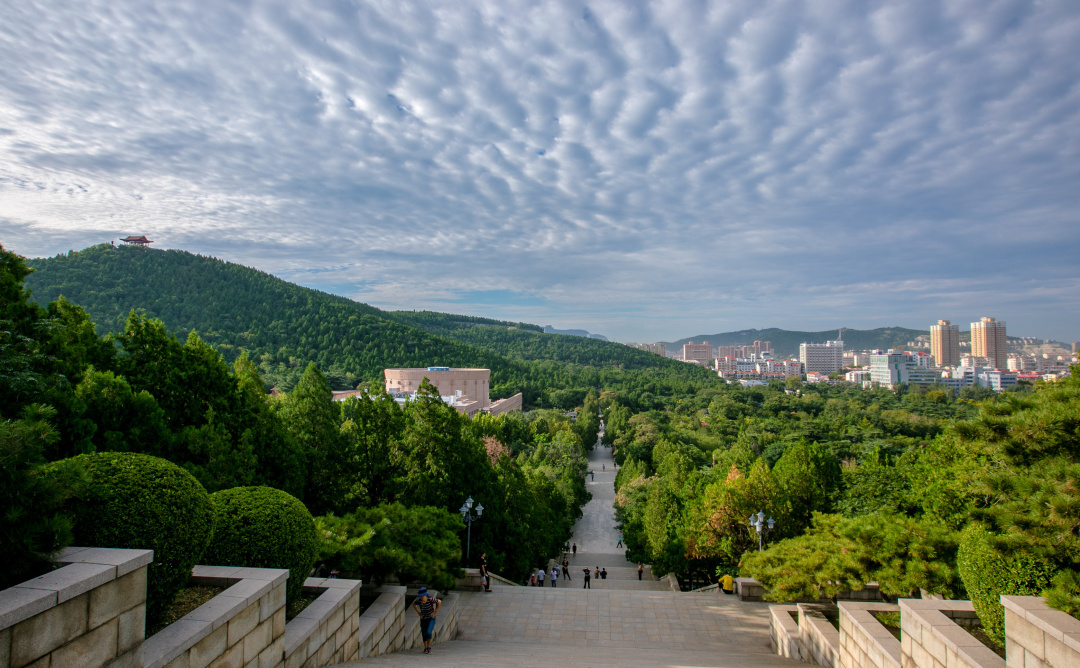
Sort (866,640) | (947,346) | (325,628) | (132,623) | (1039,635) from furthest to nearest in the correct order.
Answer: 1. (947,346)
2. (866,640)
3. (325,628)
4. (1039,635)
5. (132,623)

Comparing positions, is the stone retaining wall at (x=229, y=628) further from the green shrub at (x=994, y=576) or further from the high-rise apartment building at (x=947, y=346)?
the high-rise apartment building at (x=947, y=346)

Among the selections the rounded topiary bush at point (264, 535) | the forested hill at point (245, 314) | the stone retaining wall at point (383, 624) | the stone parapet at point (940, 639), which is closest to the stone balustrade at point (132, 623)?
the rounded topiary bush at point (264, 535)

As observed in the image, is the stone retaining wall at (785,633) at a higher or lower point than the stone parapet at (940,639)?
lower

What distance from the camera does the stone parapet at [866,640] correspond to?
6.93 meters

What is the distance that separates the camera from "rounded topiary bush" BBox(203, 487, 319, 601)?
6094 millimetres

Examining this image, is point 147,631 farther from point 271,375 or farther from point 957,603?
point 271,375

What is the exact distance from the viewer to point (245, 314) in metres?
82.9

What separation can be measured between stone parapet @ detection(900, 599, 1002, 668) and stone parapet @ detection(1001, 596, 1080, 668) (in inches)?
14.9

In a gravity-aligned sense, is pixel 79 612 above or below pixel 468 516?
above

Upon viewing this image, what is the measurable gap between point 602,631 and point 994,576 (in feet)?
22.6

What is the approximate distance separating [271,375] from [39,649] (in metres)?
70.0

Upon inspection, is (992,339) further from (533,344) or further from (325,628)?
(325,628)

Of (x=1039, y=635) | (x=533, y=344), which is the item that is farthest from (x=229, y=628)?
(x=533, y=344)

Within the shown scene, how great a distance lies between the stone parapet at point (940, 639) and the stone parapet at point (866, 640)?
1.19 ft
